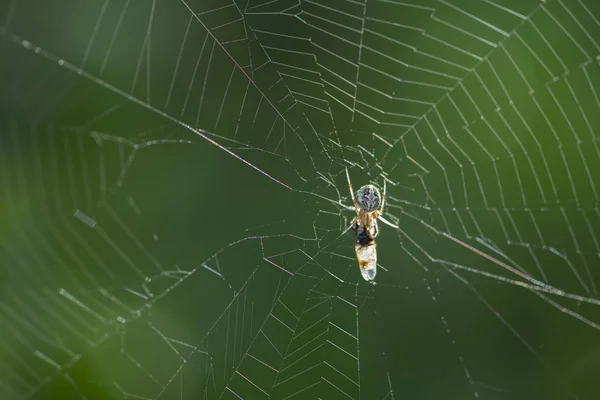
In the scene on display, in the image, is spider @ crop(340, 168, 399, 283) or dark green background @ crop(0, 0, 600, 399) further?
dark green background @ crop(0, 0, 600, 399)

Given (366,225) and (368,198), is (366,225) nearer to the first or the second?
(366,225)

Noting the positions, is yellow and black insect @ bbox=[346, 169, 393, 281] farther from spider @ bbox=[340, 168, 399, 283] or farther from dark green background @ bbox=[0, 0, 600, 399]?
dark green background @ bbox=[0, 0, 600, 399]

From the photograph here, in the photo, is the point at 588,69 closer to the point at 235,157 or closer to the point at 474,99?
the point at 474,99

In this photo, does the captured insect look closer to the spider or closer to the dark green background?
the spider

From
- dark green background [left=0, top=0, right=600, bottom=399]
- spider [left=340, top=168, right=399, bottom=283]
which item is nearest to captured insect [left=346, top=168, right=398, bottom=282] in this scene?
spider [left=340, top=168, right=399, bottom=283]

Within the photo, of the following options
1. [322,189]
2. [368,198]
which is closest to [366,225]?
[368,198]

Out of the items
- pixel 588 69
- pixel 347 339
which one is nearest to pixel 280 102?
pixel 347 339

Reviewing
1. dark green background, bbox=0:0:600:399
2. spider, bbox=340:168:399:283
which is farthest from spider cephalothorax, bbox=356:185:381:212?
dark green background, bbox=0:0:600:399
